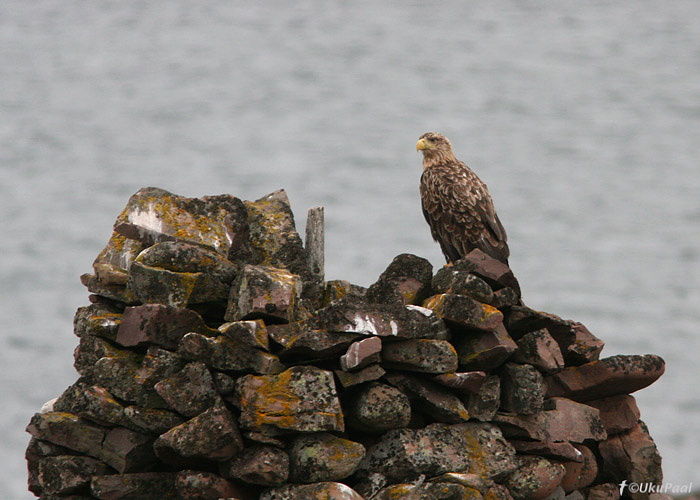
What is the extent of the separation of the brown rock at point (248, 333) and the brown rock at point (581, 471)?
498 centimetres

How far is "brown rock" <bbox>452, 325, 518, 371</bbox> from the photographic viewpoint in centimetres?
1201

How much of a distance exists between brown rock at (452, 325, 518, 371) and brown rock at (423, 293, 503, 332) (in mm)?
163

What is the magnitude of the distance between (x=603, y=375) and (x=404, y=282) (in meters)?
3.40

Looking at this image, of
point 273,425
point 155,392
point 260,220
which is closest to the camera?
point 273,425

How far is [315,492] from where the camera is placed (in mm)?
10852

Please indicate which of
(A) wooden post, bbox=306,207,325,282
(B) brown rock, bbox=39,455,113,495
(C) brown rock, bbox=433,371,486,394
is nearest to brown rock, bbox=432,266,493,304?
(C) brown rock, bbox=433,371,486,394

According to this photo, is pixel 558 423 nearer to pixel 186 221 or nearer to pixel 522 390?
pixel 522 390

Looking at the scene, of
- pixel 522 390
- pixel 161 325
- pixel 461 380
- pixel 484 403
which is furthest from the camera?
pixel 522 390

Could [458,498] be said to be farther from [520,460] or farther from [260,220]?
[260,220]

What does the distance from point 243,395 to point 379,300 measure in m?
2.67

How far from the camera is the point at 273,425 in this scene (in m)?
10.9

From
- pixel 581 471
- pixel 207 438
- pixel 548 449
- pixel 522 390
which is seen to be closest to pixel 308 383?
pixel 207 438

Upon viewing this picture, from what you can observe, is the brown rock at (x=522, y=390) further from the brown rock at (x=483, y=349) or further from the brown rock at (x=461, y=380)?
the brown rock at (x=461, y=380)

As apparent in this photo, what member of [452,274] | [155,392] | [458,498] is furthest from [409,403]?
[155,392]
